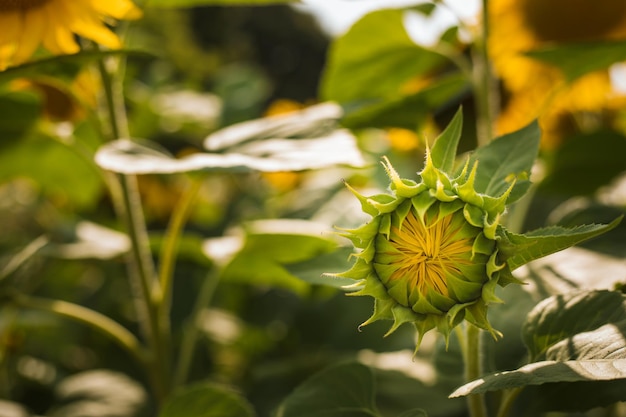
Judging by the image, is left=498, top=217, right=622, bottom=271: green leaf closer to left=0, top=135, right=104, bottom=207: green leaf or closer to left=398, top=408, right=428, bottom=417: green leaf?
left=398, top=408, right=428, bottom=417: green leaf

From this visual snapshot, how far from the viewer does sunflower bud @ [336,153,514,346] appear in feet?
1.35

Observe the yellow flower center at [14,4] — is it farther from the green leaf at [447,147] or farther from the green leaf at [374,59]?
the green leaf at [447,147]

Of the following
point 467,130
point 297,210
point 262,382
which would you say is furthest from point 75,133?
point 467,130

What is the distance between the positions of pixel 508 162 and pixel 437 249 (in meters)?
0.12

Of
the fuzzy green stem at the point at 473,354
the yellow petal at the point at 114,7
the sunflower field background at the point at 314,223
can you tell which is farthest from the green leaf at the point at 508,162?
the yellow petal at the point at 114,7

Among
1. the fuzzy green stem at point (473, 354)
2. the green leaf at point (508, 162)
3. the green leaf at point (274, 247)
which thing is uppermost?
the green leaf at point (274, 247)

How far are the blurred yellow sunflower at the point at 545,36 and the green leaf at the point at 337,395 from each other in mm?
797

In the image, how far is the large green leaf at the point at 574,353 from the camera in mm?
400

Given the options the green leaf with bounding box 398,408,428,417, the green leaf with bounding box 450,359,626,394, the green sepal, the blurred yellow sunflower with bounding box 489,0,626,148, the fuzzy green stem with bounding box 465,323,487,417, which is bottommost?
the green leaf with bounding box 398,408,428,417

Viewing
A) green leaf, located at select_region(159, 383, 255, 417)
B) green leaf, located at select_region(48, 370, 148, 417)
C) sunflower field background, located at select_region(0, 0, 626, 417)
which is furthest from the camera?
green leaf, located at select_region(48, 370, 148, 417)

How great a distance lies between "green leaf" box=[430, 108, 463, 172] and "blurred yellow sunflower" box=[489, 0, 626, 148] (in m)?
0.79

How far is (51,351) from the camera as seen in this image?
1.36 m

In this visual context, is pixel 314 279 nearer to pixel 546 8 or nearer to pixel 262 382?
pixel 262 382

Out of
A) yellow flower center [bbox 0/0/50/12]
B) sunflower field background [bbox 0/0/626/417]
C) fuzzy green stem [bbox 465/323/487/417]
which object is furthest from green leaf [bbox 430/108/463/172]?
yellow flower center [bbox 0/0/50/12]
